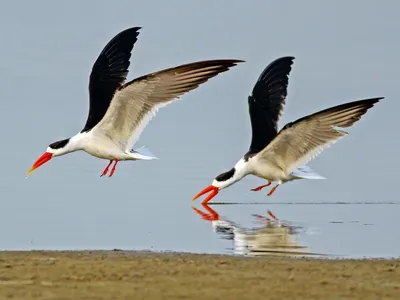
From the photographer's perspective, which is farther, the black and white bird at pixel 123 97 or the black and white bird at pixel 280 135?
the black and white bird at pixel 280 135

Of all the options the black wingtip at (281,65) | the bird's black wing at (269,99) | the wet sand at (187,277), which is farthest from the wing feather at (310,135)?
the wet sand at (187,277)

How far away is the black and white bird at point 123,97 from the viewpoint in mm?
11852

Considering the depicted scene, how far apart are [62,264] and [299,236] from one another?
303 centimetres

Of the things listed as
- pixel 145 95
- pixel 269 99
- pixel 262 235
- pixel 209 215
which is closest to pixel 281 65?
pixel 269 99

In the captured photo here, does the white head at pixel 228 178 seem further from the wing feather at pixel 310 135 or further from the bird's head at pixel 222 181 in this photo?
the wing feather at pixel 310 135

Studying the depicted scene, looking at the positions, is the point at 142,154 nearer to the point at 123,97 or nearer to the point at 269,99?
the point at 123,97

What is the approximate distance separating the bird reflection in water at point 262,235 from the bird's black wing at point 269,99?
177 centimetres

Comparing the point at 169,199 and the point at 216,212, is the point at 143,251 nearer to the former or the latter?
the point at 216,212

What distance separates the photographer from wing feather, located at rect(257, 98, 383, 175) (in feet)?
39.7

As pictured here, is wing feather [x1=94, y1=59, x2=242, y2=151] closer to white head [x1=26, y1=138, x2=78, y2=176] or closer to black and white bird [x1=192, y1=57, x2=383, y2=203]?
white head [x1=26, y1=138, x2=78, y2=176]

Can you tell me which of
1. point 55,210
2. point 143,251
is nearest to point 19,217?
point 55,210

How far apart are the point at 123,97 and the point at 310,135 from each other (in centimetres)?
201

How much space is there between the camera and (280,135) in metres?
12.6

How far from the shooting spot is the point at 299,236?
33.4 feet
